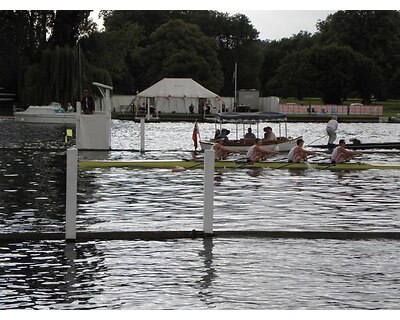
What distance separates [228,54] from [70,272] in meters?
142

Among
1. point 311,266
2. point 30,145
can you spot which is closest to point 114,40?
point 30,145

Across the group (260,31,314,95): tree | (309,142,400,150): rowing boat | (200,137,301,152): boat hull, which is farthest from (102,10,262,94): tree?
(200,137,301,152): boat hull

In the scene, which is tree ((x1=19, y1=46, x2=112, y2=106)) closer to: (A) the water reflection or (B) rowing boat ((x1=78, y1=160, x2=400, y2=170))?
(B) rowing boat ((x1=78, y1=160, x2=400, y2=170))

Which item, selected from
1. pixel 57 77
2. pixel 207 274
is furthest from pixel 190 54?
pixel 207 274

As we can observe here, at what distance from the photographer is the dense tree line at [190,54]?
88.8 meters

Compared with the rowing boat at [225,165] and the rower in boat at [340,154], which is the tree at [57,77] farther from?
the rower in boat at [340,154]

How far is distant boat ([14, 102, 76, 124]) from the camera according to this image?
84.6 metres

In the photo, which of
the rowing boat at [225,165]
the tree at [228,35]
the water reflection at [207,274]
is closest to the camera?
the water reflection at [207,274]

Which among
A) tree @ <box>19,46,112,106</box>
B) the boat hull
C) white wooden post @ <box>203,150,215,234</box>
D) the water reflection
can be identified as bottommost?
the water reflection

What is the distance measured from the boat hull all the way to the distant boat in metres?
40.7

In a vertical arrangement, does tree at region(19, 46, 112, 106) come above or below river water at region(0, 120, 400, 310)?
above

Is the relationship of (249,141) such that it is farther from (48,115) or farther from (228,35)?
(228,35)

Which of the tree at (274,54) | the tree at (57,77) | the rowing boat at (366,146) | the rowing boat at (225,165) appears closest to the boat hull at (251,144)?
the rowing boat at (366,146)

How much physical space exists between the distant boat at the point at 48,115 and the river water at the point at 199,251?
54.4 metres
